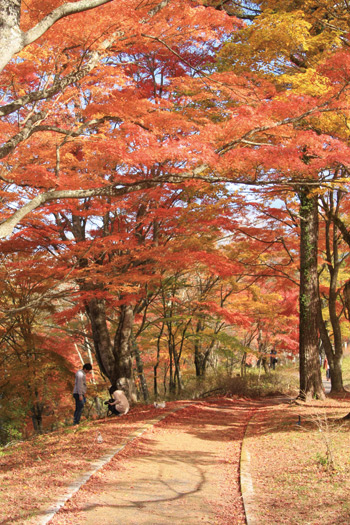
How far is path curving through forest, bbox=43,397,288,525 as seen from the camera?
429 cm

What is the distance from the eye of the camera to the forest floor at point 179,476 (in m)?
4.22

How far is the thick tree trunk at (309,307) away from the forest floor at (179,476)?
2.32 metres

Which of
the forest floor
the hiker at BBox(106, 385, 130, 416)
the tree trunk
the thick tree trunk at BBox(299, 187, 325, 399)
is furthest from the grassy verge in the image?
the tree trunk

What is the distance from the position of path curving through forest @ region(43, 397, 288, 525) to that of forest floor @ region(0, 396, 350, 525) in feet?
0.04

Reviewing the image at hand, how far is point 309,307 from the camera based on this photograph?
11430 millimetres

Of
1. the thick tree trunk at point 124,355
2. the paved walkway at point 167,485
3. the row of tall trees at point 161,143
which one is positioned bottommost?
the paved walkway at point 167,485

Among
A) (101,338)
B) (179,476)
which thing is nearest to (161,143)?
(179,476)

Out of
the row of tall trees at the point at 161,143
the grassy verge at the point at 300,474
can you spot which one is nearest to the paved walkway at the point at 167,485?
the grassy verge at the point at 300,474

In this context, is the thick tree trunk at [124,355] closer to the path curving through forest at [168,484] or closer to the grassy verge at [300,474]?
the path curving through forest at [168,484]

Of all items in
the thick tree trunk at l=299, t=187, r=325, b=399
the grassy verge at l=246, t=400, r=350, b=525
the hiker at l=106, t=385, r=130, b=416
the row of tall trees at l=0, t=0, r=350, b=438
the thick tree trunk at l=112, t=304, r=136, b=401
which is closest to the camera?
the grassy verge at l=246, t=400, r=350, b=525

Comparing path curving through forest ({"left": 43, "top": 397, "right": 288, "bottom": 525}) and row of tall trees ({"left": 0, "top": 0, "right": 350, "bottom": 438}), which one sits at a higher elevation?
row of tall trees ({"left": 0, "top": 0, "right": 350, "bottom": 438})

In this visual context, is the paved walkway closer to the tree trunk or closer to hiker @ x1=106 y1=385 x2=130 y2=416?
hiker @ x1=106 y1=385 x2=130 y2=416

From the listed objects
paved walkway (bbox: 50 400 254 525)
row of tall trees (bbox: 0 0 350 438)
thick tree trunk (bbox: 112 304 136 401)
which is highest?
row of tall trees (bbox: 0 0 350 438)

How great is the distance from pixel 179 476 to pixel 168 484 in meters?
0.44
